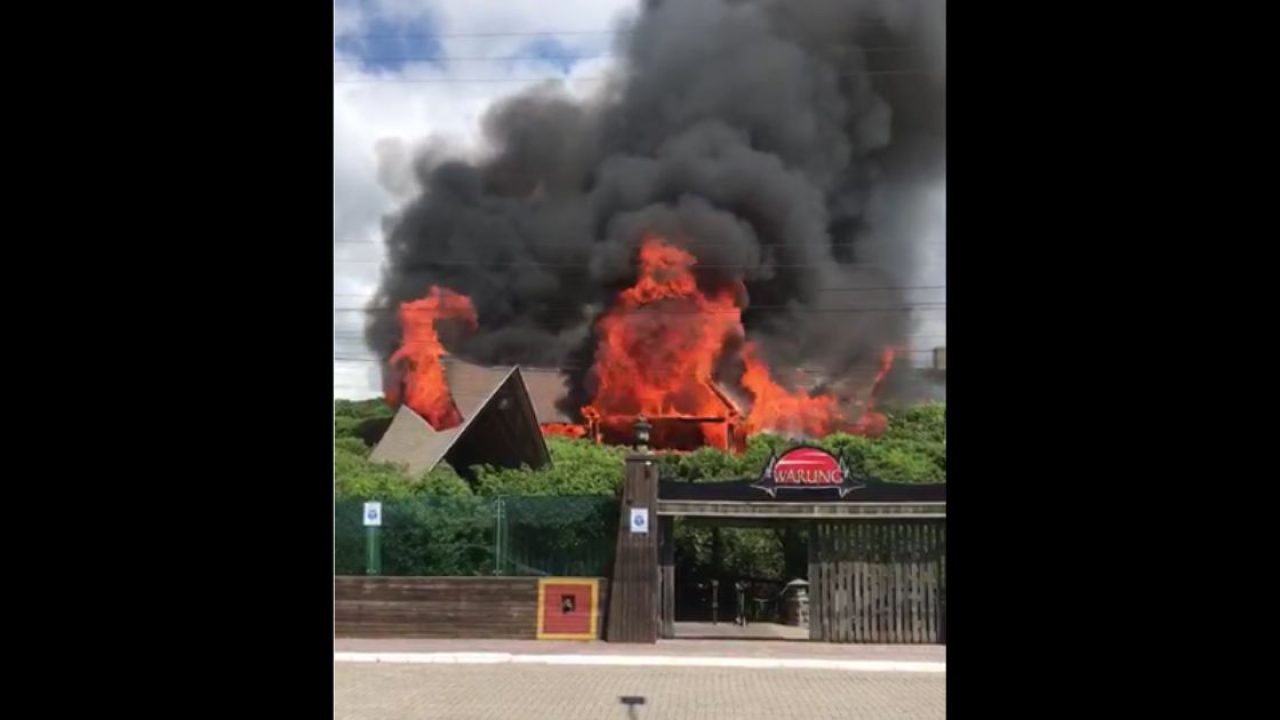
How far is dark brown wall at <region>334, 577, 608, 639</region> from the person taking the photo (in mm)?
14195

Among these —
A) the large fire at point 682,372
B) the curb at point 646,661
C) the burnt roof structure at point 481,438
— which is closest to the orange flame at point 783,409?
the large fire at point 682,372

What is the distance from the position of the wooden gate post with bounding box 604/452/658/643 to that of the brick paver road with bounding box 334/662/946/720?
187cm

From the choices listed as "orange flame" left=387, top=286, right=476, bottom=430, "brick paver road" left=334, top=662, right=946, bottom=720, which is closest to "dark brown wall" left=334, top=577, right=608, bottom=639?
"brick paver road" left=334, top=662, right=946, bottom=720

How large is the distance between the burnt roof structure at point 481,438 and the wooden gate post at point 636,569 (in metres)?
9.38

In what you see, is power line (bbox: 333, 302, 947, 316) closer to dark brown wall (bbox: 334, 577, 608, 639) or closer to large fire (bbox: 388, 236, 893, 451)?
large fire (bbox: 388, 236, 893, 451)

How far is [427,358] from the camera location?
1045 inches

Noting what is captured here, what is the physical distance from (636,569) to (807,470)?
2500 millimetres

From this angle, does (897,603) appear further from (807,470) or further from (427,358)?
(427,358)

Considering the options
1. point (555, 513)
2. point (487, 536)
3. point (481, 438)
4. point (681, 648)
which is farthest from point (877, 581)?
point (481, 438)

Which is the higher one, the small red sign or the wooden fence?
the small red sign
